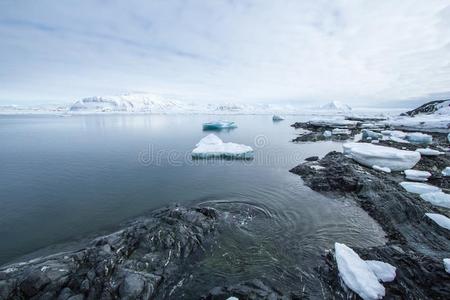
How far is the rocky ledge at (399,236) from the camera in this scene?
13.1ft

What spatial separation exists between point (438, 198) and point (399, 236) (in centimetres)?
292

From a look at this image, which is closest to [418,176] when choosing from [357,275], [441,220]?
[441,220]

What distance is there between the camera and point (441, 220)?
5.86 metres

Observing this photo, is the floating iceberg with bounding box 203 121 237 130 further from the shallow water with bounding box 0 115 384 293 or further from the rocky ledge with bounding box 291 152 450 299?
the rocky ledge with bounding box 291 152 450 299

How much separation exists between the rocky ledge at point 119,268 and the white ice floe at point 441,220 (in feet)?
20.8

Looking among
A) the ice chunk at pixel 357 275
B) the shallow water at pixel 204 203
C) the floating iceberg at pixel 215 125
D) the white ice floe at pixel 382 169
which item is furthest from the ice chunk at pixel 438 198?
the floating iceberg at pixel 215 125

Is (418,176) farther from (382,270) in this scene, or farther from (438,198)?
(382,270)

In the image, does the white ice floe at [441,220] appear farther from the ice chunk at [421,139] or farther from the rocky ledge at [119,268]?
the ice chunk at [421,139]

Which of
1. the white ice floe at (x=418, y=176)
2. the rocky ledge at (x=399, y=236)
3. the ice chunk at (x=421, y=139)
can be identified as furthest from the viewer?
the ice chunk at (x=421, y=139)

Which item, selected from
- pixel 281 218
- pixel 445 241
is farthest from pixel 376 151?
pixel 281 218

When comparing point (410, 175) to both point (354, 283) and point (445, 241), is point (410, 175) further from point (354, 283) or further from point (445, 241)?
point (354, 283)

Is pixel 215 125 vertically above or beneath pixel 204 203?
above

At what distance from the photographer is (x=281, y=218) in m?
6.96

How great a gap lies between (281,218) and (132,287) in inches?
186
